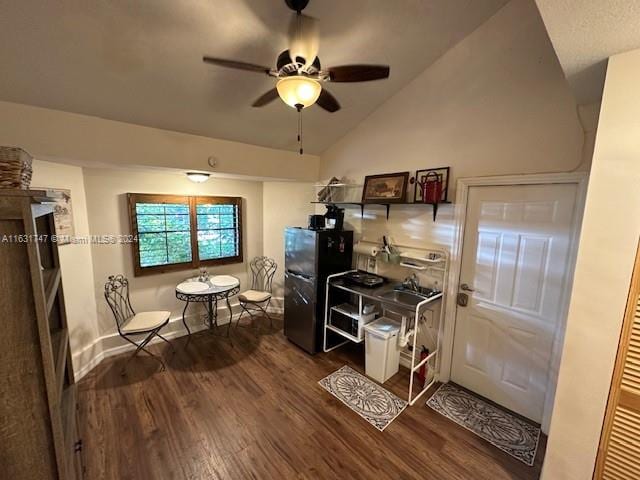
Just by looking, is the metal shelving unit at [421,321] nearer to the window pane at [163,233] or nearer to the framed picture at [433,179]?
the framed picture at [433,179]

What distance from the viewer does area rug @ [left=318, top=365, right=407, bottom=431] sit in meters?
2.24

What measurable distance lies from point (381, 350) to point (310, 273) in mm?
1100

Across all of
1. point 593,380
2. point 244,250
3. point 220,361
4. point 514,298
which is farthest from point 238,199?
A: point 593,380

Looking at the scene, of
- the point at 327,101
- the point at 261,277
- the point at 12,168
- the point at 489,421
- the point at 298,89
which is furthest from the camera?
the point at 261,277

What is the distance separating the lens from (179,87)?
83.7 inches

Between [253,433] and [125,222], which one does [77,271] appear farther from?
[253,433]

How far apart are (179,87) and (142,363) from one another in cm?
283

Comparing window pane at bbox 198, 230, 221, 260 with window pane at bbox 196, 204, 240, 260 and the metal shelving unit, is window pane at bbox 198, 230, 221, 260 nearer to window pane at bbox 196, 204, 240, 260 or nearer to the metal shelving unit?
window pane at bbox 196, 204, 240, 260

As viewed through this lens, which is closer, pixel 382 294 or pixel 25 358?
pixel 25 358

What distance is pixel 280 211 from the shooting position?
13.6ft

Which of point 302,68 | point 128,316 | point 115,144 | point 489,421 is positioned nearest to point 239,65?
point 302,68

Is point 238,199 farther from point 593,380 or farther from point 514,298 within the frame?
point 593,380

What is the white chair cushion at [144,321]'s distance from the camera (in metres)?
2.71

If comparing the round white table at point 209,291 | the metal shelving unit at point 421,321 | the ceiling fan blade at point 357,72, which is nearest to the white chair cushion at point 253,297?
the round white table at point 209,291
